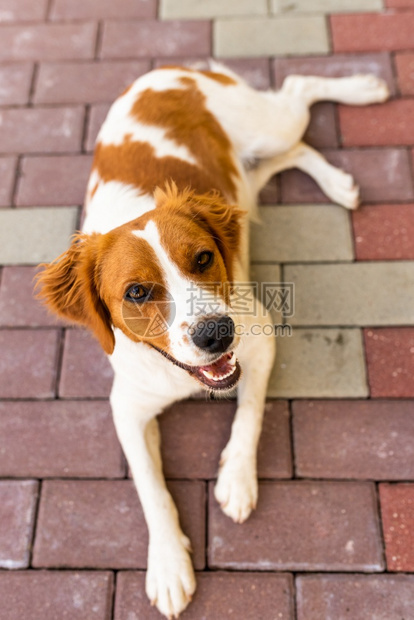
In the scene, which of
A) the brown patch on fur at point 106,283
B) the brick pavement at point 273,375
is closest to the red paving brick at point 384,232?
the brick pavement at point 273,375

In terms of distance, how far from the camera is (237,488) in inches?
92.7

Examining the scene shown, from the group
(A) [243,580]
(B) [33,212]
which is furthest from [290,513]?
(B) [33,212]

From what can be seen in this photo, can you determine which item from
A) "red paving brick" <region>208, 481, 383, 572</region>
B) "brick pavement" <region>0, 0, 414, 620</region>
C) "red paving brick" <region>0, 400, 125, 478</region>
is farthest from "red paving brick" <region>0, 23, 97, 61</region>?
"red paving brick" <region>208, 481, 383, 572</region>

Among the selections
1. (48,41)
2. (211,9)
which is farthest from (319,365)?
(48,41)

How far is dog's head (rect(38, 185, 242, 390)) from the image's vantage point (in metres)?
1.87

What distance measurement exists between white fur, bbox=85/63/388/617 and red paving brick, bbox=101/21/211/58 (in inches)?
29.3

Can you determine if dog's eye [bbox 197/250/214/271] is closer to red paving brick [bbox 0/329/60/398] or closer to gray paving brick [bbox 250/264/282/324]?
gray paving brick [bbox 250/264/282/324]

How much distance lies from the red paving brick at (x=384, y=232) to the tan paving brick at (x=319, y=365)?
414 millimetres

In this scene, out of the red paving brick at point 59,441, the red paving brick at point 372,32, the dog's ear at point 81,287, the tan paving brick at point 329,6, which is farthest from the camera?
the tan paving brick at point 329,6

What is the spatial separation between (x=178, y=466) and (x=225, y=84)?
1.70 metres

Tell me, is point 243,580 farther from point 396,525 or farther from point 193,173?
point 193,173

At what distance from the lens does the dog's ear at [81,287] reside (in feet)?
6.65

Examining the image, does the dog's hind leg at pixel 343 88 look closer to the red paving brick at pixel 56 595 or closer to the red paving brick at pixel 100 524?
the red paving brick at pixel 100 524

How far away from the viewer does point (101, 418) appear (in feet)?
8.57
